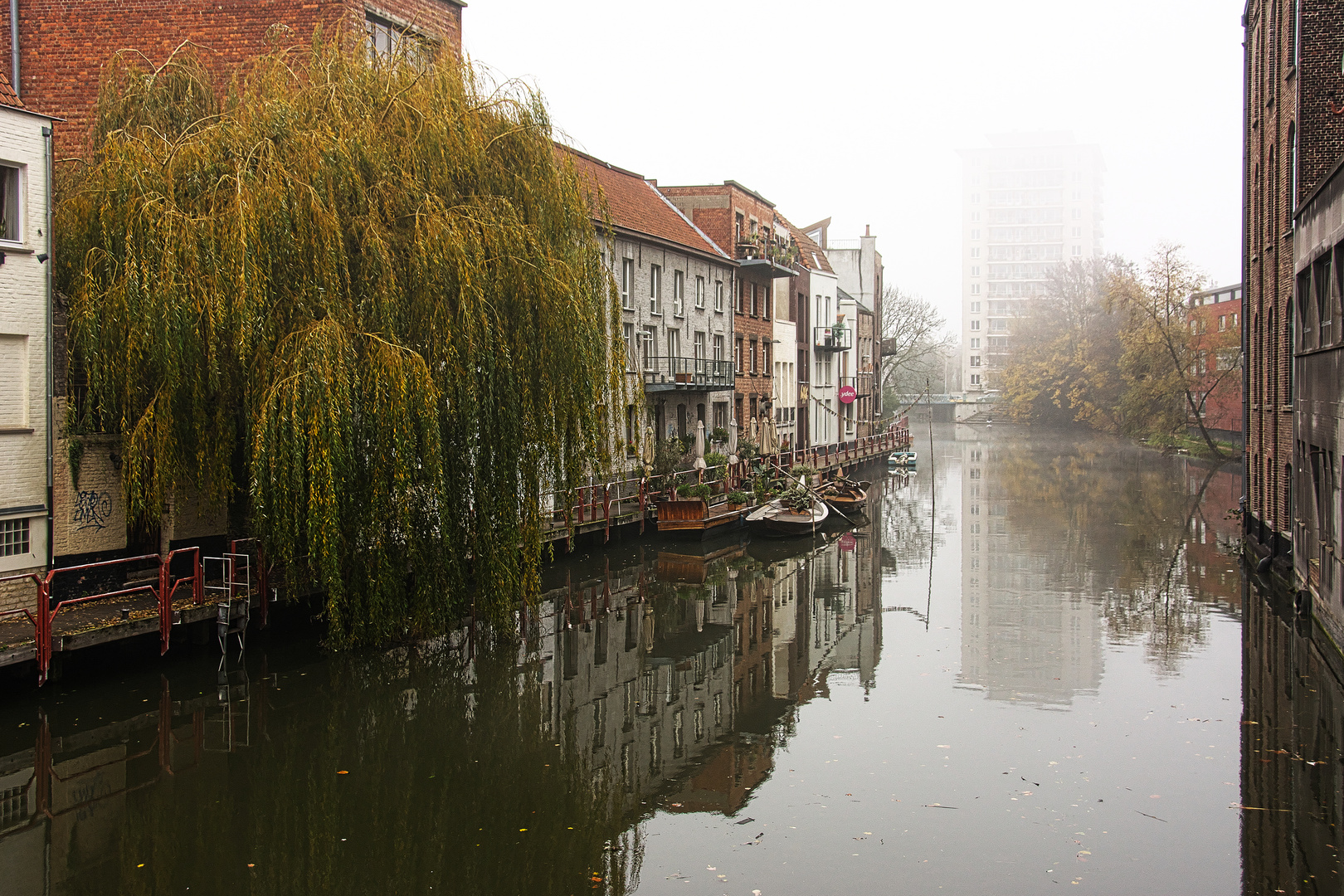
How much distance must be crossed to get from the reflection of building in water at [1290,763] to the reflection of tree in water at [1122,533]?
1.36 m

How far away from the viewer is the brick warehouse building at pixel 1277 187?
20.4 metres

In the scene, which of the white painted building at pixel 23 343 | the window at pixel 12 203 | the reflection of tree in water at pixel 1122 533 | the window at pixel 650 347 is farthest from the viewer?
the window at pixel 650 347

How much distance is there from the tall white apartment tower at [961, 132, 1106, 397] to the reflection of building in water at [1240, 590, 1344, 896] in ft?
485

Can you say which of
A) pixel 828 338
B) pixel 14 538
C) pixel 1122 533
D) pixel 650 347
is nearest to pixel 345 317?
pixel 14 538

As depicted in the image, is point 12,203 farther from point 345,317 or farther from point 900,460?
point 900,460

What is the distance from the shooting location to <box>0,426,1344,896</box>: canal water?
9258 millimetres

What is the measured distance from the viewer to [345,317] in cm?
1395

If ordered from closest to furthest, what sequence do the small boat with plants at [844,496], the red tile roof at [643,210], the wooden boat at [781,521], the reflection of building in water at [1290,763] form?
the reflection of building in water at [1290,763] → the wooden boat at [781,521] → the red tile roof at [643,210] → the small boat with plants at [844,496]

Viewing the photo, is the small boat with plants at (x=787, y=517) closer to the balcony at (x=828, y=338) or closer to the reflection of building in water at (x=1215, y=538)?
the reflection of building in water at (x=1215, y=538)

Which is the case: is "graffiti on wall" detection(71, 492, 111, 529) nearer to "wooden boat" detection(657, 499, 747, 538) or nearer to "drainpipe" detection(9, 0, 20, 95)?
"drainpipe" detection(9, 0, 20, 95)

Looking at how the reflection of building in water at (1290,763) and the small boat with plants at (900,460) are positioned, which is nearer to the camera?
the reflection of building in water at (1290,763)

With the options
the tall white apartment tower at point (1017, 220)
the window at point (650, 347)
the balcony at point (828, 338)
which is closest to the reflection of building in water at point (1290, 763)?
the window at point (650, 347)

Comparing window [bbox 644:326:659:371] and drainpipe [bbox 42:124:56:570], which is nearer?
drainpipe [bbox 42:124:56:570]

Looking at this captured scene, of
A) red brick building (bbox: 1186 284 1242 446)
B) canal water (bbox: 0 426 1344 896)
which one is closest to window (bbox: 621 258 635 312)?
canal water (bbox: 0 426 1344 896)
